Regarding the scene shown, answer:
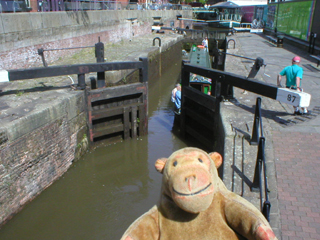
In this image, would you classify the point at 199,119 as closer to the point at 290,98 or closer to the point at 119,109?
the point at 119,109

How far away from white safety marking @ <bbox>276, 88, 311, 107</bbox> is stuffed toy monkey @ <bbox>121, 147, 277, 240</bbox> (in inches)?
150

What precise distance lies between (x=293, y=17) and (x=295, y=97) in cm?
1571

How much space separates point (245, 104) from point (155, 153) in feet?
9.03

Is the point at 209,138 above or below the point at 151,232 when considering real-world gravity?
below

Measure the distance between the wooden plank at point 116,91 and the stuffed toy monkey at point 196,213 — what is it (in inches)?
206

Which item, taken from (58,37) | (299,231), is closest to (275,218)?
(299,231)

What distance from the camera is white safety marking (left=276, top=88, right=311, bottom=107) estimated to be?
5809 millimetres

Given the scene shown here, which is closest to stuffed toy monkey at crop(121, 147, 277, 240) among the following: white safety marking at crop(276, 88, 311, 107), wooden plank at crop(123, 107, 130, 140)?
white safety marking at crop(276, 88, 311, 107)

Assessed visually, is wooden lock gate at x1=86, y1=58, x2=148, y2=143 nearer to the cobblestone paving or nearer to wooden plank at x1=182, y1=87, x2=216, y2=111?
wooden plank at x1=182, y1=87, x2=216, y2=111

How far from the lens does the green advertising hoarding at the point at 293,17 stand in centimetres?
1673

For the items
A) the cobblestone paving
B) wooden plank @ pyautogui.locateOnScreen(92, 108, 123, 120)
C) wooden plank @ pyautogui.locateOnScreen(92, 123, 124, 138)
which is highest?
the cobblestone paving

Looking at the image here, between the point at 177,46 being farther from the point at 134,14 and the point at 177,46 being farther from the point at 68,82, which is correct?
the point at 68,82

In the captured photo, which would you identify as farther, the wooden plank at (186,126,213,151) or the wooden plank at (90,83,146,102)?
the wooden plank at (186,126,213,151)

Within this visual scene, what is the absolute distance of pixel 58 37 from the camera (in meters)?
12.1
